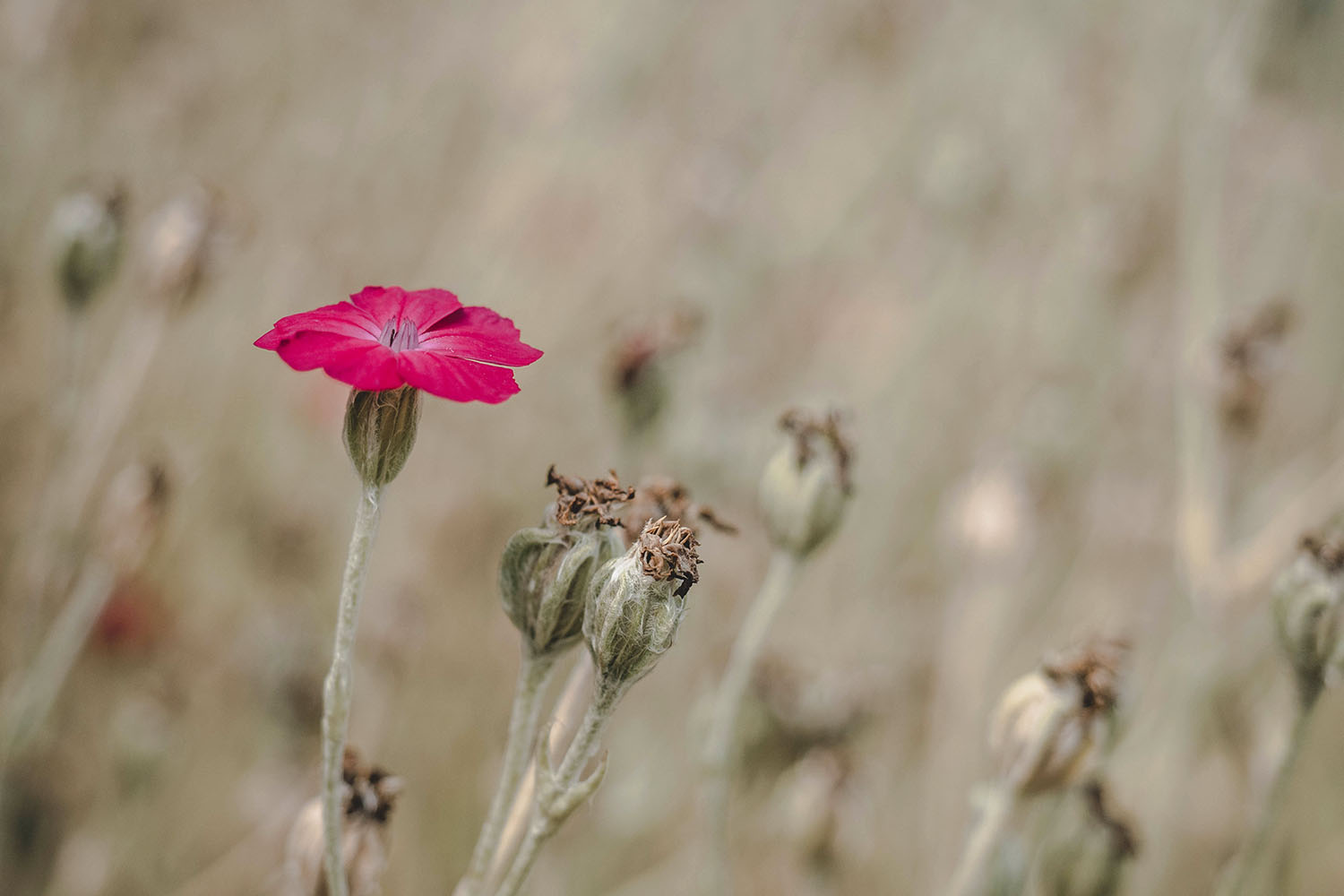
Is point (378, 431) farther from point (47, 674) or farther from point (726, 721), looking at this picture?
point (47, 674)

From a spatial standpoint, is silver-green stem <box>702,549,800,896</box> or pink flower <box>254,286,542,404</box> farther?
silver-green stem <box>702,549,800,896</box>

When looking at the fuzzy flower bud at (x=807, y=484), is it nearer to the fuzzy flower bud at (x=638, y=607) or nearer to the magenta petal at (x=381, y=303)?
the fuzzy flower bud at (x=638, y=607)

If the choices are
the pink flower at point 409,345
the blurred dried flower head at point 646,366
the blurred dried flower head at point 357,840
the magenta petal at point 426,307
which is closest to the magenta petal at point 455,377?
the pink flower at point 409,345

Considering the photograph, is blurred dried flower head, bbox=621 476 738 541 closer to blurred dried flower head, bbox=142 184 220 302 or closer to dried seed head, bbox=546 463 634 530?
dried seed head, bbox=546 463 634 530

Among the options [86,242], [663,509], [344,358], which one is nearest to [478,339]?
[344,358]

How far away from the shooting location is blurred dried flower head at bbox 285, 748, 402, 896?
1.36 meters

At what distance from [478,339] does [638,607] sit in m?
0.42

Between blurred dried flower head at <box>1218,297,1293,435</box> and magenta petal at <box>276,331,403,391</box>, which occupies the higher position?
blurred dried flower head at <box>1218,297,1293,435</box>

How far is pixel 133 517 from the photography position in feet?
6.66

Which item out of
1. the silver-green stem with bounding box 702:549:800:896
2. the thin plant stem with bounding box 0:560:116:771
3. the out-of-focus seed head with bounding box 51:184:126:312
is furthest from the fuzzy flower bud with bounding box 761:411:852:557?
the out-of-focus seed head with bounding box 51:184:126:312

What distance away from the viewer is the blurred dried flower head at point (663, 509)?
1.47 meters

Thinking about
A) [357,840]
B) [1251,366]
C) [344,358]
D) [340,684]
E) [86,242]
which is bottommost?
[357,840]

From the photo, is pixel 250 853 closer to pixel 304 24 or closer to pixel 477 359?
pixel 477 359

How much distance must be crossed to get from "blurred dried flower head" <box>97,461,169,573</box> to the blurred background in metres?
0.01
